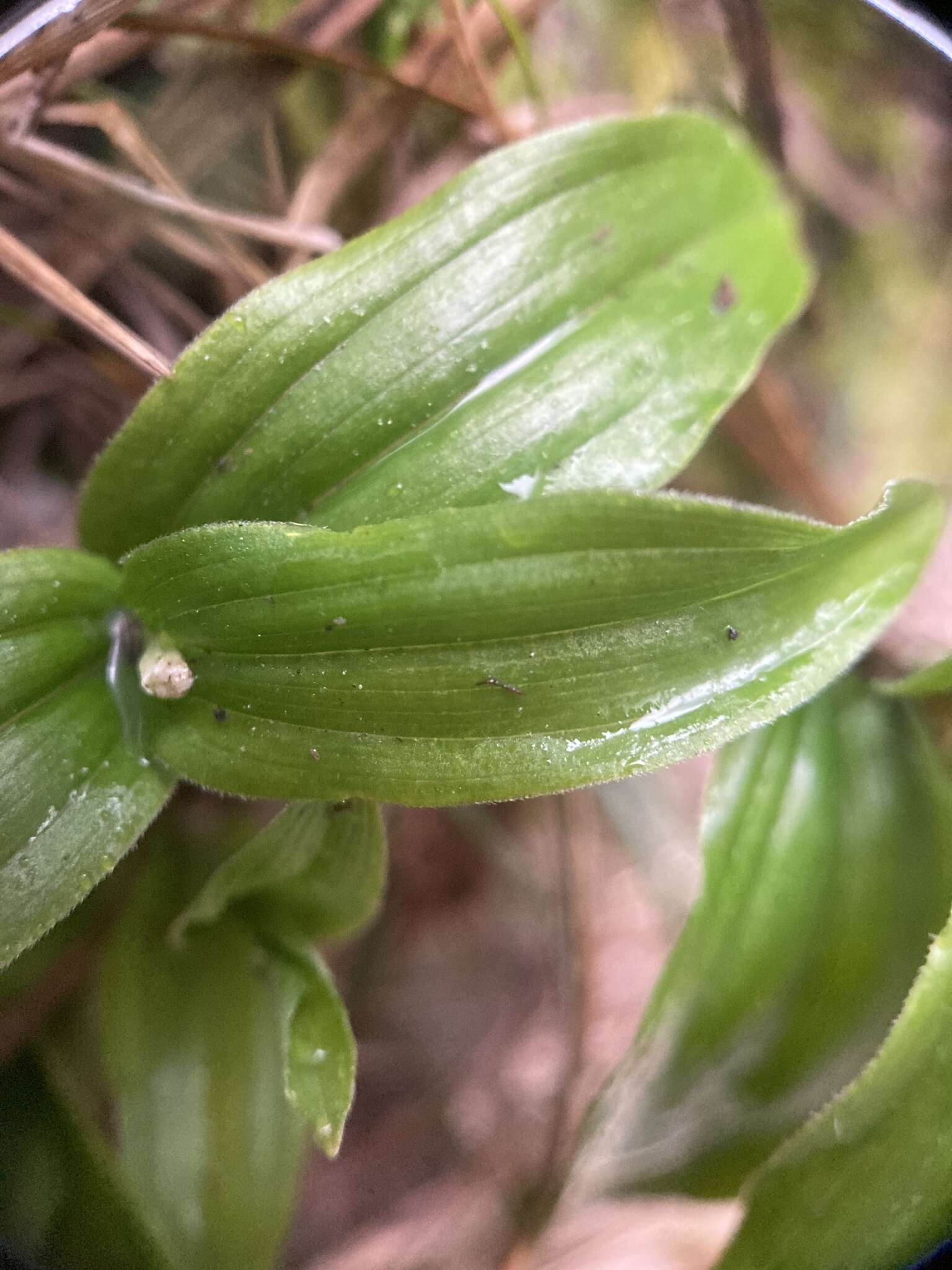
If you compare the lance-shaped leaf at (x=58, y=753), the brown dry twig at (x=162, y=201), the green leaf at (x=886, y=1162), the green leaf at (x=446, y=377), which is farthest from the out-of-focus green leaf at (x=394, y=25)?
the green leaf at (x=886, y=1162)

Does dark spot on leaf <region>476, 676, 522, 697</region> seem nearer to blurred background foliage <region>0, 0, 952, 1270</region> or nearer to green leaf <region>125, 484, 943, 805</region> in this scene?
green leaf <region>125, 484, 943, 805</region>

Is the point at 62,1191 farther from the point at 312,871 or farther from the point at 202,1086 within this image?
the point at 312,871

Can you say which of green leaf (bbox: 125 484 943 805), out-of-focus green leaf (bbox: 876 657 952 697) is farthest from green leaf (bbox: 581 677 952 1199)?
green leaf (bbox: 125 484 943 805)

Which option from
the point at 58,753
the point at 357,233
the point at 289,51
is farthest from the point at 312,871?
the point at 289,51

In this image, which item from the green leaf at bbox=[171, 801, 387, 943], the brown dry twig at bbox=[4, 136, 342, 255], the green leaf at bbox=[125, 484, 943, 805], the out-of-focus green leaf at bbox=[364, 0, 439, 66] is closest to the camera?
the green leaf at bbox=[125, 484, 943, 805]

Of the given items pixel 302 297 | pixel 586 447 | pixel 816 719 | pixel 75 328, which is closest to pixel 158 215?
pixel 75 328

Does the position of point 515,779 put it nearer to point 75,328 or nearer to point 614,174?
point 614,174

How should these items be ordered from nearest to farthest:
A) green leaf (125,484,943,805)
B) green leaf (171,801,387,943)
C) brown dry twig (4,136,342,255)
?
green leaf (125,484,943,805), green leaf (171,801,387,943), brown dry twig (4,136,342,255)
